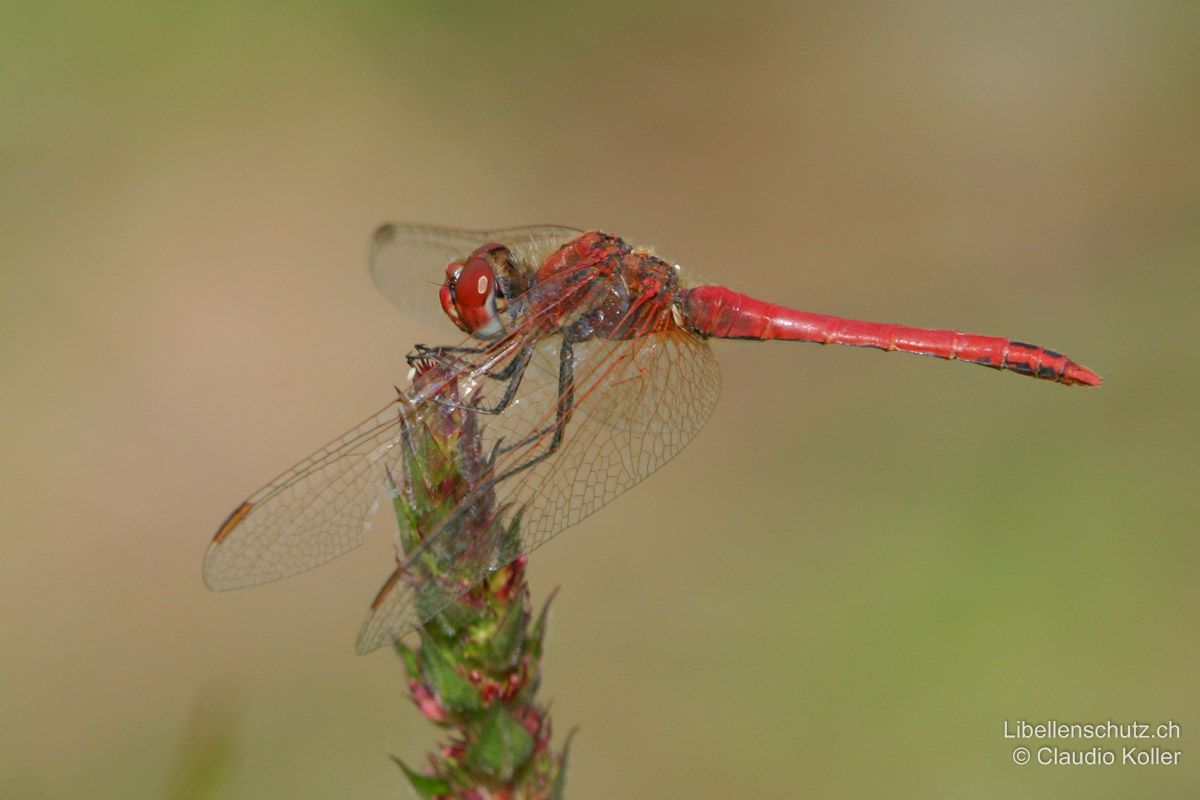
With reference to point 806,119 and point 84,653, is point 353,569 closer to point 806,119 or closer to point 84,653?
point 84,653

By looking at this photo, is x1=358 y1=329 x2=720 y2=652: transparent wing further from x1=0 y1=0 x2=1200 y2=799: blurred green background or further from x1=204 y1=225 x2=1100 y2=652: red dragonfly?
x1=0 y1=0 x2=1200 y2=799: blurred green background

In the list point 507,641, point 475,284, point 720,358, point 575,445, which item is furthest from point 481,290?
point 720,358

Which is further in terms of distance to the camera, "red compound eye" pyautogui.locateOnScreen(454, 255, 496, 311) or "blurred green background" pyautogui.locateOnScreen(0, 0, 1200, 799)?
"blurred green background" pyautogui.locateOnScreen(0, 0, 1200, 799)

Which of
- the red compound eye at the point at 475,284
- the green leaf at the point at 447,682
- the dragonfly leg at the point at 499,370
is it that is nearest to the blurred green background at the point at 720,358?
the green leaf at the point at 447,682

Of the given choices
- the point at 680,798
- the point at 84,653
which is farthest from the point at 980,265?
the point at 84,653

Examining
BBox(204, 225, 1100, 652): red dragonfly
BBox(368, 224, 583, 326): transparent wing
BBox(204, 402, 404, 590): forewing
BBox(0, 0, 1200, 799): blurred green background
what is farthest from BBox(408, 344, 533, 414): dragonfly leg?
BBox(0, 0, 1200, 799): blurred green background
